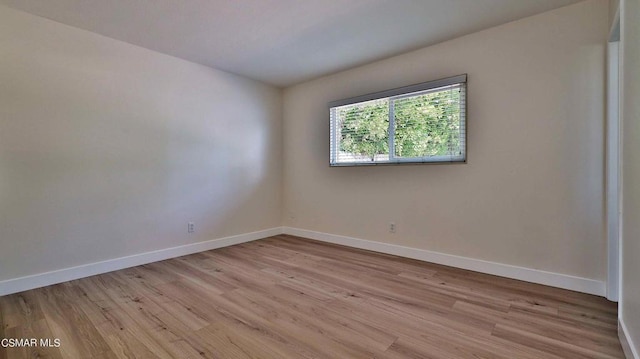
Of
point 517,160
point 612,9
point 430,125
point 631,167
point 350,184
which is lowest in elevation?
point 350,184

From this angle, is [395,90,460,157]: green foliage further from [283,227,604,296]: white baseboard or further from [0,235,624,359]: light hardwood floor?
[0,235,624,359]: light hardwood floor

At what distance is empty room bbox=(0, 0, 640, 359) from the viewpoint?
1.80 m

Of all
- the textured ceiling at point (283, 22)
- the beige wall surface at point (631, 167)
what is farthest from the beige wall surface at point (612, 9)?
the beige wall surface at point (631, 167)

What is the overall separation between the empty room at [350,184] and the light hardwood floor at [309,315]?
2 cm

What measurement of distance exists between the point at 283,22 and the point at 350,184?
2.18 m

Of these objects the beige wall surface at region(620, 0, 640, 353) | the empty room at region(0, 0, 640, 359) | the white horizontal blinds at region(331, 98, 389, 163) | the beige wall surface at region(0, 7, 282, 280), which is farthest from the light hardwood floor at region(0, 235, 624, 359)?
the white horizontal blinds at region(331, 98, 389, 163)

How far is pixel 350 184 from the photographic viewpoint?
404 cm

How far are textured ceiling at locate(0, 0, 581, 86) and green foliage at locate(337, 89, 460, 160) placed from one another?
626 millimetres

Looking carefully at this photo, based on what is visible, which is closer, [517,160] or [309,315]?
[309,315]

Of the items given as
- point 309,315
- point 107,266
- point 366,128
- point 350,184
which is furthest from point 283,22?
point 107,266

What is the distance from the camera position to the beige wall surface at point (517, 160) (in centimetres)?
242

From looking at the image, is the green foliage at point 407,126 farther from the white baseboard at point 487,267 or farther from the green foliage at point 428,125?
A: the white baseboard at point 487,267

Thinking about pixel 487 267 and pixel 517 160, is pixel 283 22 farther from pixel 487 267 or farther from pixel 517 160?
pixel 487 267

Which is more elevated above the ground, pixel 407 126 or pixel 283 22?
pixel 283 22
